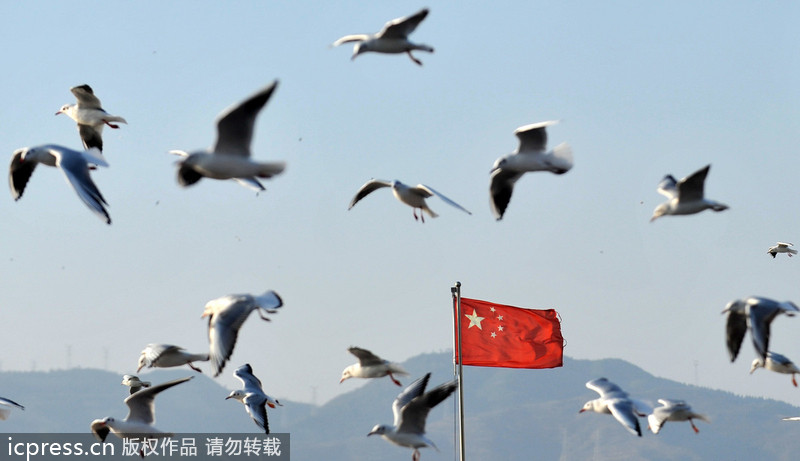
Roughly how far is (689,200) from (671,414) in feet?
13.0

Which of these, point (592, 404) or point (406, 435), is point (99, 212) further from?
point (592, 404)

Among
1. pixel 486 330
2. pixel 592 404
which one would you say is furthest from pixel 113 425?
pixel 486 330

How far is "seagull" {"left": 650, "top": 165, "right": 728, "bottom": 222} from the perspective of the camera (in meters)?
22.5

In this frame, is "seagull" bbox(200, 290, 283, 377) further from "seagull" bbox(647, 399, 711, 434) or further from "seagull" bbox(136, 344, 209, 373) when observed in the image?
"seagull" bbox(647, 399, 711, 434)

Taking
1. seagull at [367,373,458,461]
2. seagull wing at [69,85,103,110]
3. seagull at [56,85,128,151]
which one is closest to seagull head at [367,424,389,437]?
seagull at [367,373,458,461]

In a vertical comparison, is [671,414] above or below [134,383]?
below

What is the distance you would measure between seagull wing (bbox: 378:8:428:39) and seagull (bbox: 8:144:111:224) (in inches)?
220

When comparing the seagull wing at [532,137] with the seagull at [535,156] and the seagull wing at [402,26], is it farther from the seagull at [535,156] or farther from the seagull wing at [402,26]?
the seagull wing at [402,26]

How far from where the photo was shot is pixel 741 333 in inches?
882

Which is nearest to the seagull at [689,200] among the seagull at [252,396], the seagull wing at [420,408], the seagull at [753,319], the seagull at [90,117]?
the seagull at [753,319]

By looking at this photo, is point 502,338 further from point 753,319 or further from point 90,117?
point 753,319

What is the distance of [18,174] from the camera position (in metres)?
26.4

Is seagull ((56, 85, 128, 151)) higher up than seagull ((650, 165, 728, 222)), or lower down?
higher up

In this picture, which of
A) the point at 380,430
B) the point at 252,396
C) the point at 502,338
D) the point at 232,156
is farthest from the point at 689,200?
the point at 502,338
